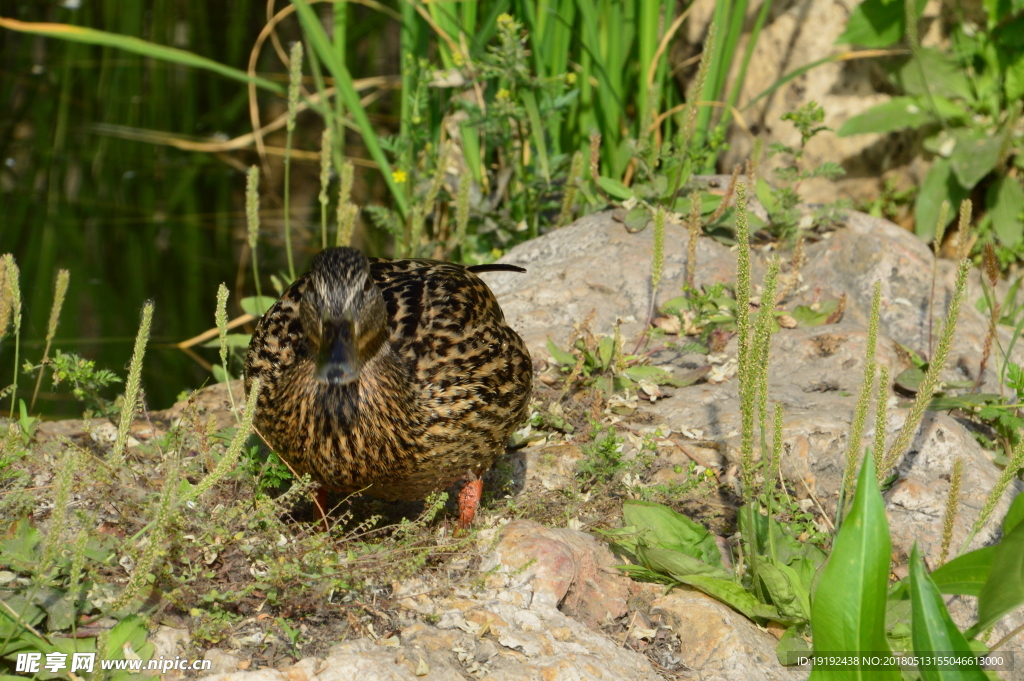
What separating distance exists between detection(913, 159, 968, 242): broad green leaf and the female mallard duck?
3689 mm

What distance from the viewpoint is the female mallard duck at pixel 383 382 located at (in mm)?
3469

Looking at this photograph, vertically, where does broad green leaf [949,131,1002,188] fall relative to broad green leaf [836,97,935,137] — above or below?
below

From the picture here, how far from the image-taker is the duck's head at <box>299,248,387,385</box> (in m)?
3.36

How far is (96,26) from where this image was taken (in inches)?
362

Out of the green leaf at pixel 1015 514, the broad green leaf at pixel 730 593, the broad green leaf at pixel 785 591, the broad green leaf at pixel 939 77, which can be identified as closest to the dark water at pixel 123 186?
the broad green leaf at pixel 730 593

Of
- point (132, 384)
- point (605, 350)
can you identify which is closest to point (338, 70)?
point (605, 350)

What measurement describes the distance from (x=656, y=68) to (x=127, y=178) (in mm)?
4208

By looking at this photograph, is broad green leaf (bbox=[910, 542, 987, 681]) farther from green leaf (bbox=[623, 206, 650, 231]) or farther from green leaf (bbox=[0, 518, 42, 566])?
green leaf (bbox=[623, 206, 650, 231])

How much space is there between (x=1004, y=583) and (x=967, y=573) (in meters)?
0.22

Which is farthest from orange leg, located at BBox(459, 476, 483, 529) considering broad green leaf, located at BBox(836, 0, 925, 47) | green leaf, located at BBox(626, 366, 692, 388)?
broad green leaf, located at BBox(836, 0, 925, 47)

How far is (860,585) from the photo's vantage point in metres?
2.66

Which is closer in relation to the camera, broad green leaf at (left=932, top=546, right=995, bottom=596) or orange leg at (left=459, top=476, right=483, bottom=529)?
broad green leaf at (left=932, top=546, right=995, bottom=596)

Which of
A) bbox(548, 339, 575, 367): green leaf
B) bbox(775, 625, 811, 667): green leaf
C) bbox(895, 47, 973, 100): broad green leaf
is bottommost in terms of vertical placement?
bbox(775, 625, 811, 667): green leaf

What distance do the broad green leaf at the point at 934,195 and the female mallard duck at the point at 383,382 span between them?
369 cm
